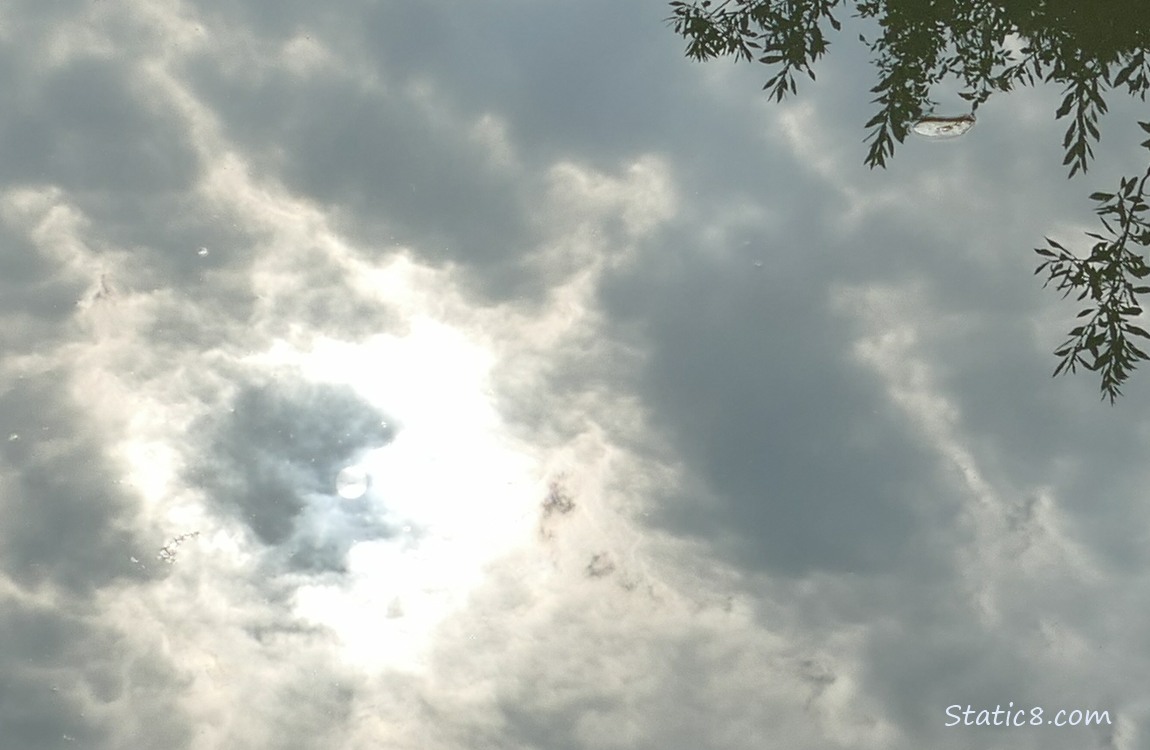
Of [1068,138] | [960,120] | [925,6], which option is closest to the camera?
[1068,138]

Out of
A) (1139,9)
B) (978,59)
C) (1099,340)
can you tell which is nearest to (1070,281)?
(1099,340)

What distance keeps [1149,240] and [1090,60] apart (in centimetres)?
234

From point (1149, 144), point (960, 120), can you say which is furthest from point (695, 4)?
point (1149, 144)

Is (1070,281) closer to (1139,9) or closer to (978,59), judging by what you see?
(1139,9)

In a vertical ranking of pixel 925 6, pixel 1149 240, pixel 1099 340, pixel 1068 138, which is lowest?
pixel 1099 340

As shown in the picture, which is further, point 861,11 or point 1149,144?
point 861,11

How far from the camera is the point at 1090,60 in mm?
9602

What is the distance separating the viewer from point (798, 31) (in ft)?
36.8

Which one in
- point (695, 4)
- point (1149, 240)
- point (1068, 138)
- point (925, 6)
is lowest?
point (1149, 240)

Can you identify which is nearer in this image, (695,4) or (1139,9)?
(1139,9)

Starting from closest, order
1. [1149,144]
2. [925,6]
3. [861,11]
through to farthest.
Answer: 1. [1149,144]
2. [925,6]
3. [861,11]

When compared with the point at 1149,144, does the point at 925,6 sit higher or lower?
higher

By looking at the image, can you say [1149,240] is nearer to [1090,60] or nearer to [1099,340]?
[1099,340]

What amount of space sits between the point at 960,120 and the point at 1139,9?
4.60 m
